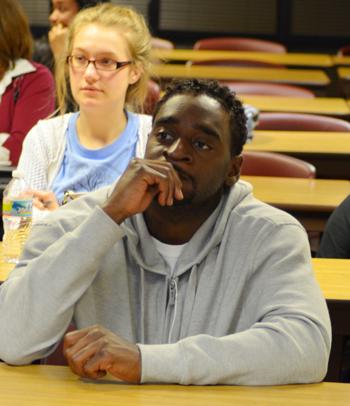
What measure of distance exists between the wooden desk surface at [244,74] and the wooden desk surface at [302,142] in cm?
172

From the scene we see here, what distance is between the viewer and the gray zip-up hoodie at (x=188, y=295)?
1890 mm

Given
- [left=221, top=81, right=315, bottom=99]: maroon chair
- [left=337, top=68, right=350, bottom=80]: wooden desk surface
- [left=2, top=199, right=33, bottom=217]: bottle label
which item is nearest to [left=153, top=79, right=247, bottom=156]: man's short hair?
[left=2, top=199, right=33, bottom=217]: bottle label

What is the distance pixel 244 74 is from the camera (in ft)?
22.8

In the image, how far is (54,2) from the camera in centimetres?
576

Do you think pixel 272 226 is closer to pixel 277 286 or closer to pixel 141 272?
pixel 277 286

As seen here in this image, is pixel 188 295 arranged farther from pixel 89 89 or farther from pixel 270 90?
pixel 270 90

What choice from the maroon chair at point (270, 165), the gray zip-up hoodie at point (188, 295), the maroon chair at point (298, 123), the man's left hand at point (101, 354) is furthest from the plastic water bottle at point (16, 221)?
the maroon chair at point (298, 123)

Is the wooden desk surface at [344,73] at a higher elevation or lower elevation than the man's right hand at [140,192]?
lower

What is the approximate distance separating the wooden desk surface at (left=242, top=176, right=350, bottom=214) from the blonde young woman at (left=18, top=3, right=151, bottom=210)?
2.05 ft

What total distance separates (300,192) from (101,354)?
2.16m

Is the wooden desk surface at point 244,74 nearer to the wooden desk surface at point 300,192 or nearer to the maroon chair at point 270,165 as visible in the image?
the maroon chair at point 270,165

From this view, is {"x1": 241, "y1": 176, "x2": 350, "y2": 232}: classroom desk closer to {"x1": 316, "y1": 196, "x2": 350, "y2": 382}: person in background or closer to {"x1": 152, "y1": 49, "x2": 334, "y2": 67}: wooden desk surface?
{"x1": 316, "y1": 196, "x2": 350, "y2": 382}: person in background

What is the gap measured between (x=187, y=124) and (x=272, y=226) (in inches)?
10.8

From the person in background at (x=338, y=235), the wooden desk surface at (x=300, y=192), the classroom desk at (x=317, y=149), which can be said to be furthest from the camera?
the classroom desk at (x=317, y=149)
